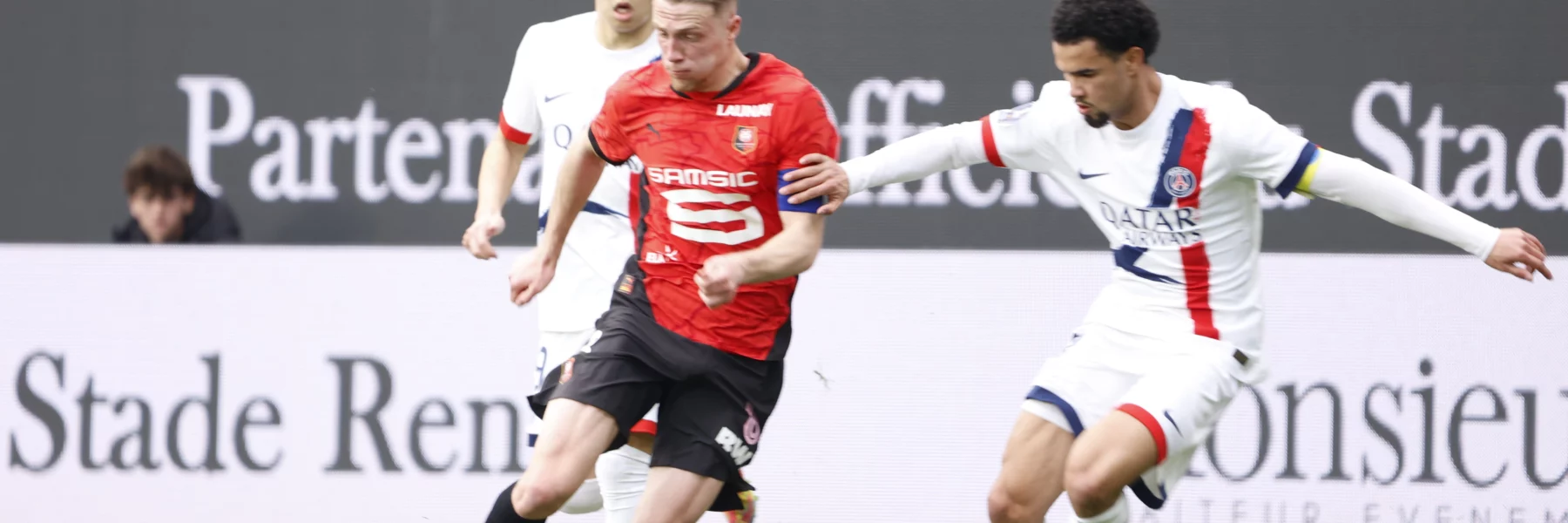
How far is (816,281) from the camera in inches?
219

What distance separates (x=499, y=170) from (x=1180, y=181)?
205cm

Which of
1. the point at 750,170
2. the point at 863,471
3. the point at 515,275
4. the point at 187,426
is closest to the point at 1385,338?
the point at 863,471

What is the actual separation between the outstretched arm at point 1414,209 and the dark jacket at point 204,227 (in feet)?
12.0

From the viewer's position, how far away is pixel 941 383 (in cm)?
556

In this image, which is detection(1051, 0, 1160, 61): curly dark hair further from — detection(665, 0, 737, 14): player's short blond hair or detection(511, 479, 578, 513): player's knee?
detection(511, 479, 578, 513): player's knee

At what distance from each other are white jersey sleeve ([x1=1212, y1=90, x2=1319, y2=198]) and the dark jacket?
3471 mm

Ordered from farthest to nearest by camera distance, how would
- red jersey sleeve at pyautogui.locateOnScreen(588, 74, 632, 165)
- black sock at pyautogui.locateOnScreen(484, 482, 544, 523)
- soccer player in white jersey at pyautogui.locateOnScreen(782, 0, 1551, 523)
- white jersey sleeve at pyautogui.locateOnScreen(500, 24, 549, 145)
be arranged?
white jersey sleeve at pyautogui.locateOnScreen(500, 24, 549, 145)
black sock at pyautogui.locateOnScreen(484, 482, 544, 523)
red jersey sleeve at pyautogui.locateOnScreen(588, 74, 632, 165)
soccer player in white jersey at pyautogui.locateOnScreen(782, 0, 1551, 523)

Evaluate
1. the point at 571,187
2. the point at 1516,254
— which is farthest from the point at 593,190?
the point at 1516,254

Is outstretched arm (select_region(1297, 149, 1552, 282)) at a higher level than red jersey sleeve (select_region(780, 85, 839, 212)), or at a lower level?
lower

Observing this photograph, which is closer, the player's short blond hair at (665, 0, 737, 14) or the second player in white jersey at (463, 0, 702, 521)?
the player's short blond hair at (665, 0, 737, 14)

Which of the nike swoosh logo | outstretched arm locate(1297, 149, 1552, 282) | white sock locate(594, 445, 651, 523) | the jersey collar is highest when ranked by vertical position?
the jersey collar

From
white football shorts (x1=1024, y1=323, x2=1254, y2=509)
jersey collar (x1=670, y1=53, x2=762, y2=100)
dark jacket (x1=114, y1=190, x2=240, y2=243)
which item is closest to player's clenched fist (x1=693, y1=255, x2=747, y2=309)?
jersey collar (x1=670, y1=53, x2=762, y2=100)

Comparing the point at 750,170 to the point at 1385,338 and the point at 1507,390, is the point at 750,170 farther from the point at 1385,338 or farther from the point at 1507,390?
the point at 1507,390

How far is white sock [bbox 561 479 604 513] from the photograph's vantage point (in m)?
4.86
